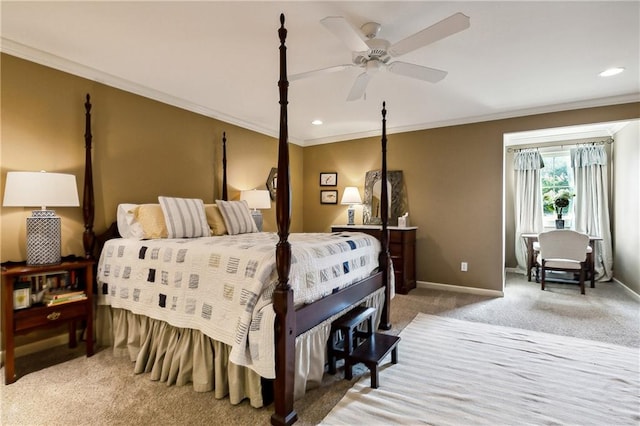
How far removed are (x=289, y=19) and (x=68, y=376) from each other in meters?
2.89

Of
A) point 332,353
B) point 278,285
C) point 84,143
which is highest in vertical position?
point 84,143

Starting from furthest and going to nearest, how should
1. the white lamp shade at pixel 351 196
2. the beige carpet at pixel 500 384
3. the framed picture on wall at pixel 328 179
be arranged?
the framed picture on wall at pixel 328 179, the white lamp shade at pixel 351 196, the beige carpet at pixel 500 384

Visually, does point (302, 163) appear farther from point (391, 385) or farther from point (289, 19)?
point (391, 385)

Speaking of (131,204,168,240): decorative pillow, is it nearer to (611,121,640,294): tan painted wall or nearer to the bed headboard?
the bed headboard

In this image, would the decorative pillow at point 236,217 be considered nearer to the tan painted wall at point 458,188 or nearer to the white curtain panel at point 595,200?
the tan painted wall at point 458,188

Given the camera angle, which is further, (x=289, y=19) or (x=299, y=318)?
(x=289, y=19)

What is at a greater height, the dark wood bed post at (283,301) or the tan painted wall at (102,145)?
the tan painted wall at (102,145)

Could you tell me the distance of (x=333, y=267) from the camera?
7.23 ft

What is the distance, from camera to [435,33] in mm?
1810

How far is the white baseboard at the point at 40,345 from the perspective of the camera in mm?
2446

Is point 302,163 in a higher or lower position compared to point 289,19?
lower

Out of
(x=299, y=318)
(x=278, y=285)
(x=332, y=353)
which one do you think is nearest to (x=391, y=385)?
(x=332, y=353)

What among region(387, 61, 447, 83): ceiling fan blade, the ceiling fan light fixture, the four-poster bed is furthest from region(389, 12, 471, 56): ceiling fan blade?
the ceiling fan light fixture

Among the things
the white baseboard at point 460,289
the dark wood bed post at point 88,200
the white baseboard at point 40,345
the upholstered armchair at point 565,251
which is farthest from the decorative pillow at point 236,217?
the upholstered armchair at point 565,251
